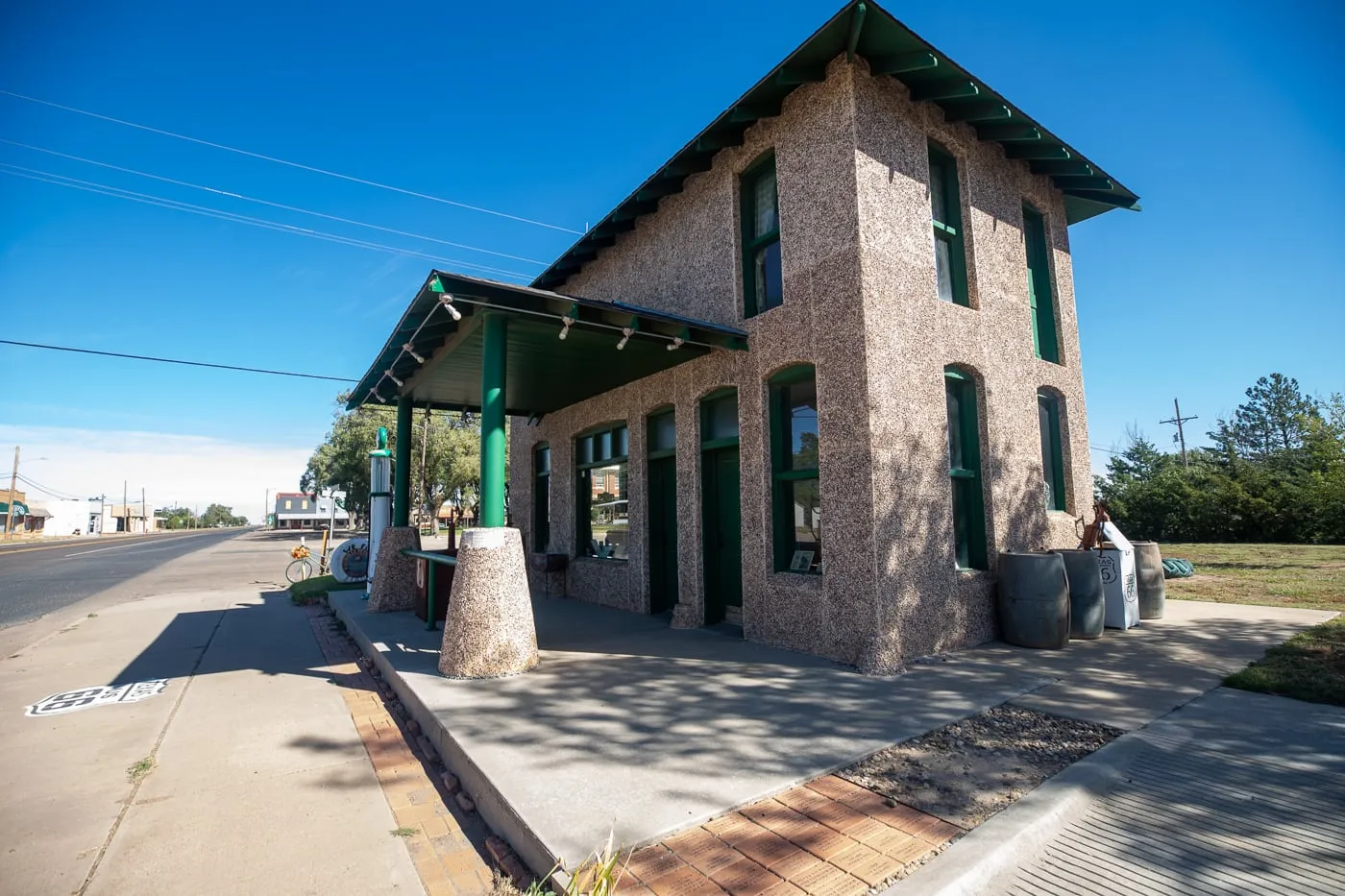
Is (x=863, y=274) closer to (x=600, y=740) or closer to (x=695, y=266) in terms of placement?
(x=695, y=266)

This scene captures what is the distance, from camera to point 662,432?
28.0ft

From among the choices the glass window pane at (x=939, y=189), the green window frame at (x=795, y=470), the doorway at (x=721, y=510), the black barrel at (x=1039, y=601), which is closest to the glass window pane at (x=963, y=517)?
the black barrel at (x=1039, y=601)

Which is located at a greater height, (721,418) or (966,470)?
(721,418)

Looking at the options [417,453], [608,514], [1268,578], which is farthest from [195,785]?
[417,453]

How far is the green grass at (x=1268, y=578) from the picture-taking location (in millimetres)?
8484

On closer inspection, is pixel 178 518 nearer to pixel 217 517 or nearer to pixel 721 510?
pixel 217 517

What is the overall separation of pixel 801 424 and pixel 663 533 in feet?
9.90

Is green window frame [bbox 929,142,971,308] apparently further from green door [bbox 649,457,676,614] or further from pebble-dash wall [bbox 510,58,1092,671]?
green door [bbox 649,457,676,614]

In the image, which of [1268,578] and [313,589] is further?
[313,589]

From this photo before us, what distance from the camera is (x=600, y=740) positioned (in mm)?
3648

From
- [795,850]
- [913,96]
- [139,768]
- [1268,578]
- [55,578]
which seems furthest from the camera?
[55,578]

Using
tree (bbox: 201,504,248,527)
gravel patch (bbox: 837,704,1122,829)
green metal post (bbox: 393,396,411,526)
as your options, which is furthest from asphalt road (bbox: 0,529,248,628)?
tree (bbox: 201,504,248,527)

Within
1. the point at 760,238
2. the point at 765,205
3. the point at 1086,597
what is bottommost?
the point at 1086,597

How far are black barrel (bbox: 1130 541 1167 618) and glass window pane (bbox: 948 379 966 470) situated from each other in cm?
302
